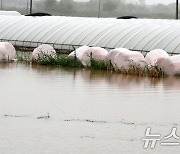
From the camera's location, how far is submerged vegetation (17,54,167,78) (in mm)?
21266

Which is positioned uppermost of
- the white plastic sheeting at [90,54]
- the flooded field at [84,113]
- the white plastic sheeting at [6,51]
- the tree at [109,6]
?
the flooded field at [84,113]

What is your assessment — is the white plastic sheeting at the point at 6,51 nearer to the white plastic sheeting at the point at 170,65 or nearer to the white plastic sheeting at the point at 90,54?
the white plastic sheeting at the point at 90,54

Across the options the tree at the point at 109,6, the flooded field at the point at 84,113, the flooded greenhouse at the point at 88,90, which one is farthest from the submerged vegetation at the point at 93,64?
the tree at the point at 109,6

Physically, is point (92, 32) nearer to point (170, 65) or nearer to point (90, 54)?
point (90, 54)

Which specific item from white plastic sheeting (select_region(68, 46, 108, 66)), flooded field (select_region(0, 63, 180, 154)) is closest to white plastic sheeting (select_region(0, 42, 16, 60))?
white plastic sheeting (select_region(68, 46, 108, 66))

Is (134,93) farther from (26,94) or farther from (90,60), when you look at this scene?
(90,60)

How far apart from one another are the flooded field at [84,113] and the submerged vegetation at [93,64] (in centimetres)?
96

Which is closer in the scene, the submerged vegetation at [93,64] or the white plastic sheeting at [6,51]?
the submerged vegetation at [93,64]

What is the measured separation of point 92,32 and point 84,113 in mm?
17420

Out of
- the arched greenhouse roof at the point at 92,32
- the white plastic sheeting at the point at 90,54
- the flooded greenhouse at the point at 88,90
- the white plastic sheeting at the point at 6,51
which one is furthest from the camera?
the arched greenhouse roof at the point at 92,32

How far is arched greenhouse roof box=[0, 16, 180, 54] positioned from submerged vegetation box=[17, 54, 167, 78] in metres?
2.93

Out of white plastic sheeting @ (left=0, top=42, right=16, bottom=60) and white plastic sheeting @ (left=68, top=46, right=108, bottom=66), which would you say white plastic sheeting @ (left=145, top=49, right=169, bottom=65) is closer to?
white plastic sheeting @ (left=68, top=46, right=108, bottom=66)

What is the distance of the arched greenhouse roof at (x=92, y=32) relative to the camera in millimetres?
26297

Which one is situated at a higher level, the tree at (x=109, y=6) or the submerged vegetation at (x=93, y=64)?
the submerged vegetation at (x=93, y=64)
